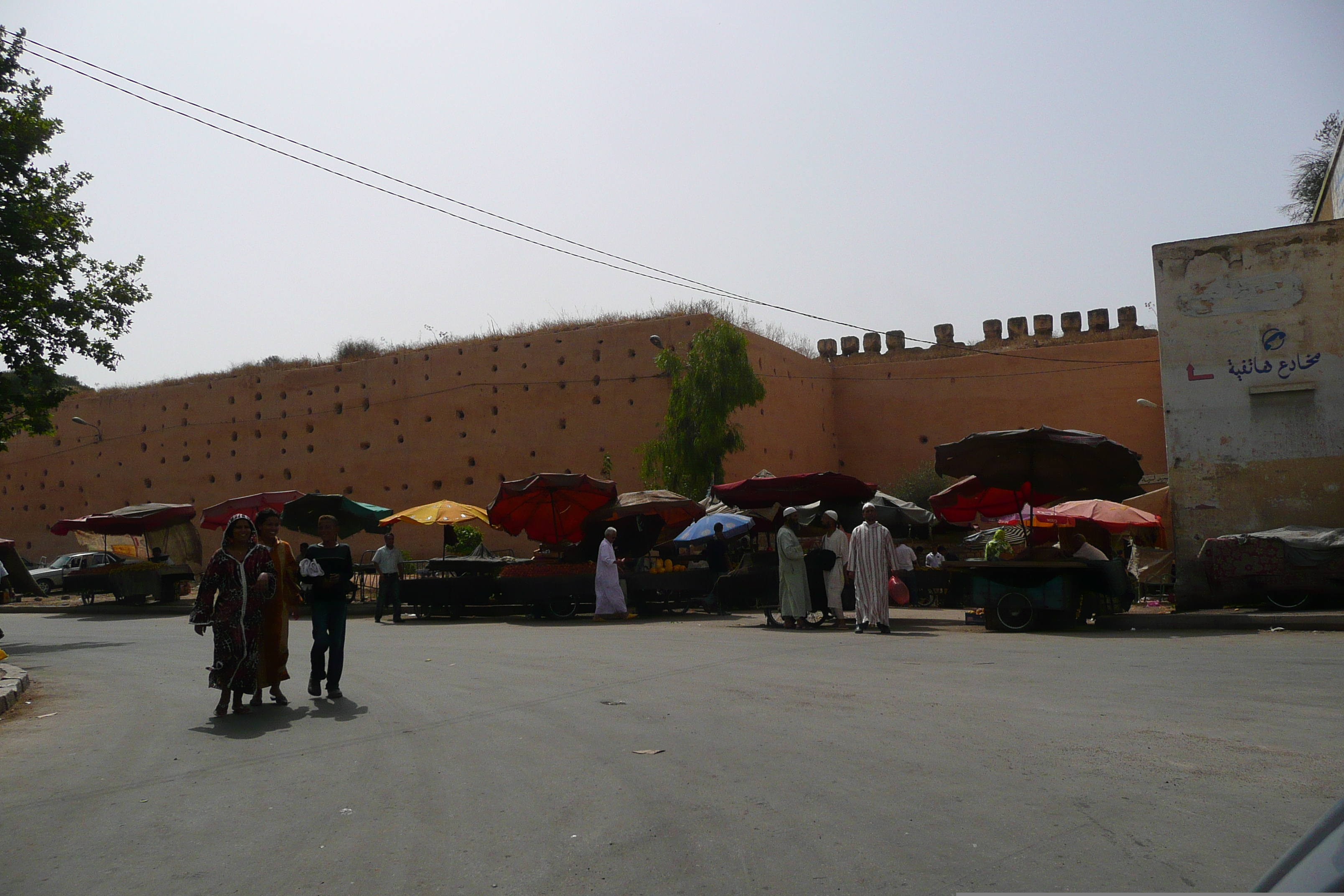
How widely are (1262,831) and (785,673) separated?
5.46 m


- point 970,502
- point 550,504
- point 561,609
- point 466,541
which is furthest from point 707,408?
point 561,609

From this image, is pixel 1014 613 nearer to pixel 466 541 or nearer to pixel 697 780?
pixel 697 780

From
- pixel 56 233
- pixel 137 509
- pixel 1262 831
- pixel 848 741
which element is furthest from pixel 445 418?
pixel 1262 831

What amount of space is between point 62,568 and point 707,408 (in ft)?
75.8

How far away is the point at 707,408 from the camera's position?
91.2ft

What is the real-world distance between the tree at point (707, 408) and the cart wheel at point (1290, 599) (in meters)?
15.4

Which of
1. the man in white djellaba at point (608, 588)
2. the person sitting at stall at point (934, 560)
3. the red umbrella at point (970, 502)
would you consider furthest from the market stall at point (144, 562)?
the red umbrella at point (970, 502)

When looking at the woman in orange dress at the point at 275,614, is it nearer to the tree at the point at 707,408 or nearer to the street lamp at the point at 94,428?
the tree at the point at 707,408

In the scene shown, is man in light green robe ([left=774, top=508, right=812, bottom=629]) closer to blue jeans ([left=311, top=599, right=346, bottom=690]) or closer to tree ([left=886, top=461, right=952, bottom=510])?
blue jeans ([left=311, top=599, right=346, bottom=690])

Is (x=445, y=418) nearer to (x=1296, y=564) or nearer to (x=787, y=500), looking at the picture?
(x=787, y=500)

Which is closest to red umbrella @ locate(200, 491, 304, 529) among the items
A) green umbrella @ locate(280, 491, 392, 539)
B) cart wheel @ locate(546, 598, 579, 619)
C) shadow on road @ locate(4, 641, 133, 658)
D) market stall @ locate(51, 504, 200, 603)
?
green umbrella @ locate(280, 491, 392, 539)

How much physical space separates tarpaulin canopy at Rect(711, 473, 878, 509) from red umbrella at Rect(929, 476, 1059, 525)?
65.4 inches

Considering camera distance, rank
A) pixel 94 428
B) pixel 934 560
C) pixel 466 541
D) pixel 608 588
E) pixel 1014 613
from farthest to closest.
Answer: pixel 94 428 → pixel 466 541 → pixel 934 560 → pixel 608 588 → pixel 1014 613

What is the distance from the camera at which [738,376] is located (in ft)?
92.1
